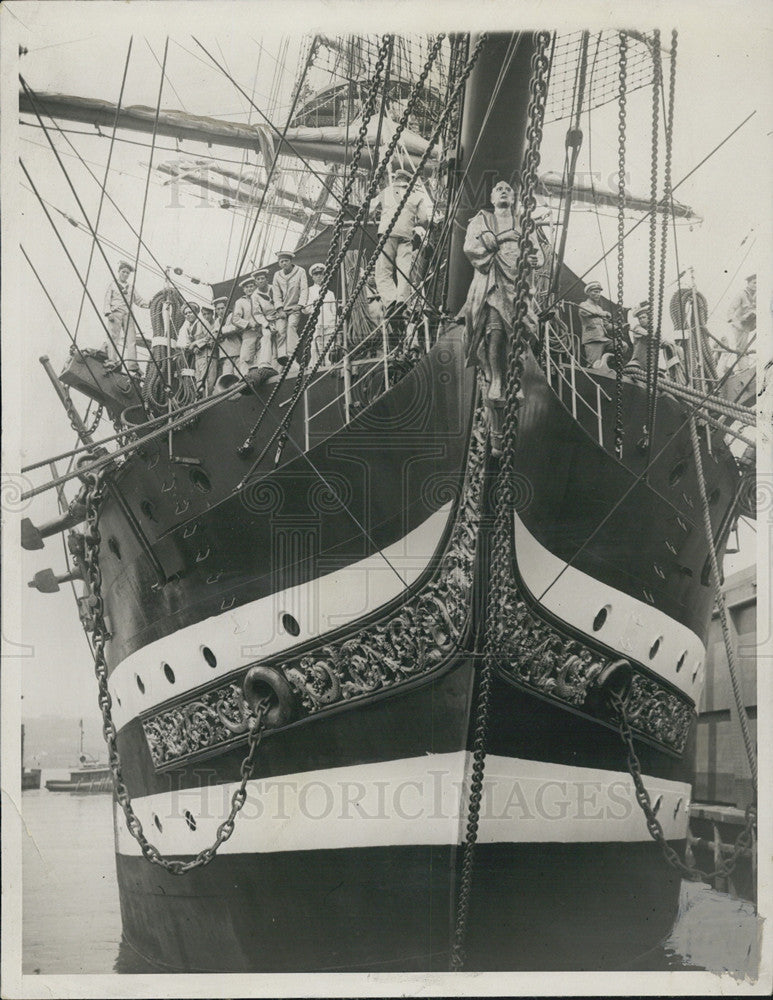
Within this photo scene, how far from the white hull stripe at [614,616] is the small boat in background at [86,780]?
1.74 meters

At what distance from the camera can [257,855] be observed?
384 centimetres

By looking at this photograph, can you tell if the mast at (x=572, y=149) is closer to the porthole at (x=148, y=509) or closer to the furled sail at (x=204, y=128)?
the furled sail at (x=204, y=128)

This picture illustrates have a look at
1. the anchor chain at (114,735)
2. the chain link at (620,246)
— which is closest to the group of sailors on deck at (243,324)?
the anchor chain at (114,735)

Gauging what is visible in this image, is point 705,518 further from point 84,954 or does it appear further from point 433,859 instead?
point 84,954

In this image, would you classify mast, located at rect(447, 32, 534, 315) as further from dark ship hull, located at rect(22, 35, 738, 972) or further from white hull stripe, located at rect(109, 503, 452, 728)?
white hull stripe, located at rect(109, 503, 452, 728)

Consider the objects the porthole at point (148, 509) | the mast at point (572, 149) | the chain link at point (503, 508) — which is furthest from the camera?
the porthole at point (148, 509)

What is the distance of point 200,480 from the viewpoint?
13.8ft

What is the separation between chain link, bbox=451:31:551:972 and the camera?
363cm

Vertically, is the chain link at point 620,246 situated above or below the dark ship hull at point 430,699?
above

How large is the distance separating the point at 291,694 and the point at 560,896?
1.13 metres

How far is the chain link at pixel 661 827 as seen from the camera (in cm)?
387

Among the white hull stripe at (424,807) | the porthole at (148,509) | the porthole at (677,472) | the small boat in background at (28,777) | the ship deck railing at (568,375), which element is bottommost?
the white hull stripe at (424,807)

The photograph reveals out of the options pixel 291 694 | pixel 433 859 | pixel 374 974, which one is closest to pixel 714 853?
Answer: pixel 433 859

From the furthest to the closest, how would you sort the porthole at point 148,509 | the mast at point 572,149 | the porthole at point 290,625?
the porthole at point 148,509 < the mast at point 572,149 < the porthole at point 290,625
